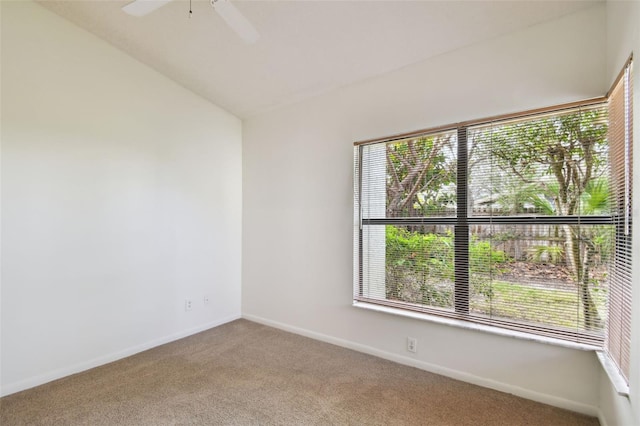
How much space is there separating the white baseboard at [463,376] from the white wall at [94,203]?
4.62 feet

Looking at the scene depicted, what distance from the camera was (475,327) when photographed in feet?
7.36

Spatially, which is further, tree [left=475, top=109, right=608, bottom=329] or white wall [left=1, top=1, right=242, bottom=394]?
white wall [left=1, top=1, right=242, bottom=394]

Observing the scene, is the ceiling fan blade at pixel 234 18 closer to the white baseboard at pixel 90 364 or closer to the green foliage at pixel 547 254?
the green foliage at pixel 547 254

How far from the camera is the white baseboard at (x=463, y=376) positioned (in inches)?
75.6

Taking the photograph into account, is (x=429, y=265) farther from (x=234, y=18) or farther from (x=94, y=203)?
(x=94, y=203)

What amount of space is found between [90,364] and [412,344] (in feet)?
9.00

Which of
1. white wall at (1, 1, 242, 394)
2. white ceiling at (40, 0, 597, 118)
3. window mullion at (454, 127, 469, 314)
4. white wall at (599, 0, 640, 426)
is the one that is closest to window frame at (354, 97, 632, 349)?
window mullion at (454, 127, 469, 314)

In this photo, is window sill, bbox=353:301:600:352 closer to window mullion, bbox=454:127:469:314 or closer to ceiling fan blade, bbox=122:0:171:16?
window mullion, bbox=454:127:469:314

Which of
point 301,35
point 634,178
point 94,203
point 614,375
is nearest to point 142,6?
point 301,35

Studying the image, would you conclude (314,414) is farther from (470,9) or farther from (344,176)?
(470,9)

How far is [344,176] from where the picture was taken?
300 centimetres

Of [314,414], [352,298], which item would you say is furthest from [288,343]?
[314,414]

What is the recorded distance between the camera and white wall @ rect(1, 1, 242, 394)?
2209 millimetres

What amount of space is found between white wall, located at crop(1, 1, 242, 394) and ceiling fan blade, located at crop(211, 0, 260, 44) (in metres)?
1.69
